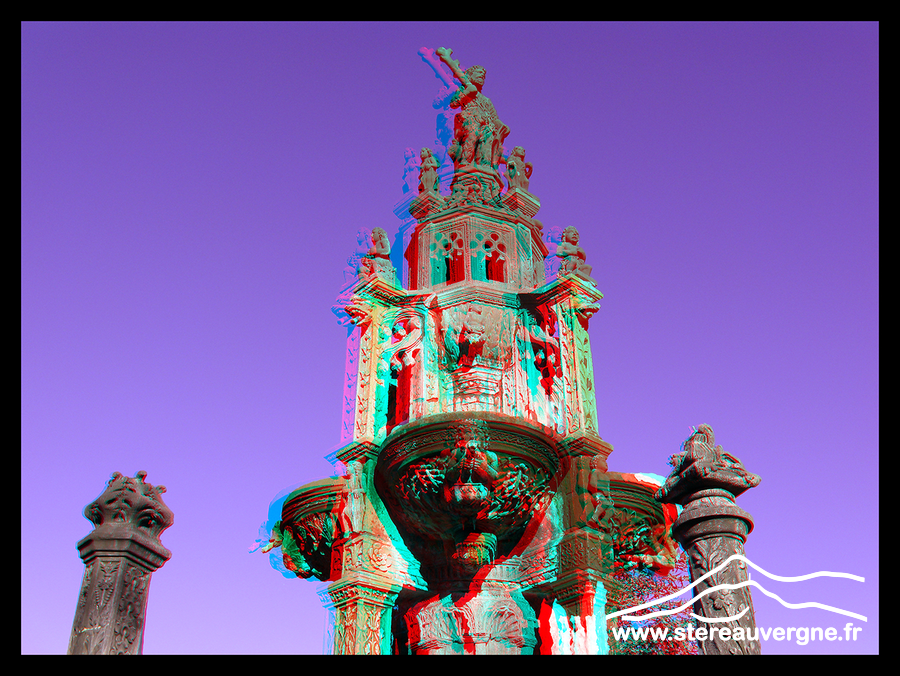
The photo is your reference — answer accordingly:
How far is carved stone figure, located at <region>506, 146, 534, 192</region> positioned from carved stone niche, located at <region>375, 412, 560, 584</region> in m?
10.0

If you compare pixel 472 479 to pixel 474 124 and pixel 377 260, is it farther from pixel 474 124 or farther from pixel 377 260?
pixel 474 124

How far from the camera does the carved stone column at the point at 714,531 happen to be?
8.51 metres

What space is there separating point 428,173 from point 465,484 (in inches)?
484

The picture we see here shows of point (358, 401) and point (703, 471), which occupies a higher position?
point (358, 401)

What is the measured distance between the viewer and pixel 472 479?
18875mm

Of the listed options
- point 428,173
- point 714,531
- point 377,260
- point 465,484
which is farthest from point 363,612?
point 428,173

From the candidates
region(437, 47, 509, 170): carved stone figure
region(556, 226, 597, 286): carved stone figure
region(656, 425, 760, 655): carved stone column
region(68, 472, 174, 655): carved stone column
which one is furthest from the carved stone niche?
region(437, 47, 509, 170): carved stone figure

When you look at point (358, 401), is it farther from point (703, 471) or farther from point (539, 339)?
point (703, 471)

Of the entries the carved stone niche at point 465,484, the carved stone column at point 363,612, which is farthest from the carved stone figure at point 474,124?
the carved stone column at point 363,612

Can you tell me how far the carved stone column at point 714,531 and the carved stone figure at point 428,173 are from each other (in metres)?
18.8

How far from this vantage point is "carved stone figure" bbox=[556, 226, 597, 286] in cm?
2350

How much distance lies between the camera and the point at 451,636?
19.2m
